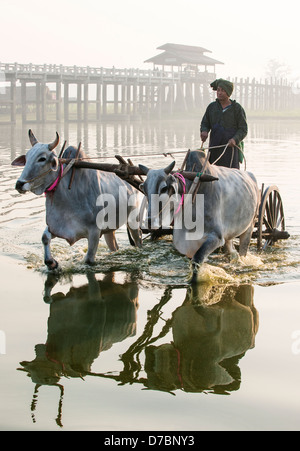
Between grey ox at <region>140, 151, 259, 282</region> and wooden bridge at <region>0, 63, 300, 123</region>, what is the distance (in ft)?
107

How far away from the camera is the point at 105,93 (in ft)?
162

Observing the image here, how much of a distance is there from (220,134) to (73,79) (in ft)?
126

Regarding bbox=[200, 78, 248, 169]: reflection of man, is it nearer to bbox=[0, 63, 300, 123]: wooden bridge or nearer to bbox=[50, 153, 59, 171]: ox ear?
bbox=[50, 153, 59, 171]: ox ear

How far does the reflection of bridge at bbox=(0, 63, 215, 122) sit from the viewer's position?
4169 cm

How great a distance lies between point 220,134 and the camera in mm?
8344

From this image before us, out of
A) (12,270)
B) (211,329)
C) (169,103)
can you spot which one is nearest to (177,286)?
(211,329)

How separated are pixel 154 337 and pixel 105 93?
45.2 meters

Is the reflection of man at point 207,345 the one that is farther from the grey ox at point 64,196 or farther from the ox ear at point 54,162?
the ox ear at point 54,162

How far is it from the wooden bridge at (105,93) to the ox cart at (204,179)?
31.6 m

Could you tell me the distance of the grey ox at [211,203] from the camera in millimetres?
5918

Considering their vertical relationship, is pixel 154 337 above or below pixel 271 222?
below

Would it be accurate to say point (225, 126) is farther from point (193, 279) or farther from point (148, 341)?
point (148, 341)

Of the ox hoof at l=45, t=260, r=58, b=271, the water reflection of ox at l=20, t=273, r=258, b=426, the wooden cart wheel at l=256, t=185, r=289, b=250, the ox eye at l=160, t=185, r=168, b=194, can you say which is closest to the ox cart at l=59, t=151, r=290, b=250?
the wooden cart wheel at l=256, t=185, r=289, b=250

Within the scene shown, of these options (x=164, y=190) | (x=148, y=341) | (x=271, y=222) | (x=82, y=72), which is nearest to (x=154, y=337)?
(x=148, y=341)
